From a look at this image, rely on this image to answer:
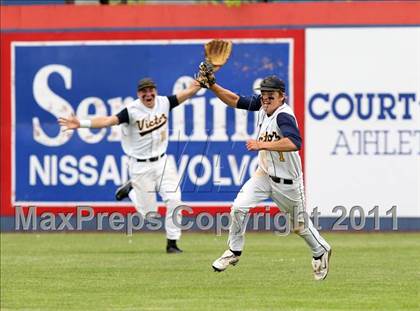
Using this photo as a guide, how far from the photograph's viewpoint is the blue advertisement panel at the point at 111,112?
65.4ft

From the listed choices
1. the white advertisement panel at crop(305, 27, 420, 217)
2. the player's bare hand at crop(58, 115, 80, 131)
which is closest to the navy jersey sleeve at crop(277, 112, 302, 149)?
the player's bare hand at crop(58, 115, 80, 131)

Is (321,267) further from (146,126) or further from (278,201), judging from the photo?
(146,126)

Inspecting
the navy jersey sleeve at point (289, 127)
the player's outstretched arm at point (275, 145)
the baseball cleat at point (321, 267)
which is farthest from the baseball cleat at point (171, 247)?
the player's outstretched arm at point (275, 145)

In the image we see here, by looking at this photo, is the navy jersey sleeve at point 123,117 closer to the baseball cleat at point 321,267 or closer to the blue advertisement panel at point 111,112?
the blue advertisement panel at point 111,112

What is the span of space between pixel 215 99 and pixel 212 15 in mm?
1431

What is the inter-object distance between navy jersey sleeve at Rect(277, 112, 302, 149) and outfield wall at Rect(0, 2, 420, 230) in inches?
285

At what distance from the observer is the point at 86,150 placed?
20234 millimetres

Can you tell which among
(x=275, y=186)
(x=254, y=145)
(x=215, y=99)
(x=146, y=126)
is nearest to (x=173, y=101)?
(x=146, y=126)

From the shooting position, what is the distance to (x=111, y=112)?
20219mm

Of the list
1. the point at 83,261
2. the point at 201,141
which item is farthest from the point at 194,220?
the point at 83,261

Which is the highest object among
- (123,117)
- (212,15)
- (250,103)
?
(212,15)

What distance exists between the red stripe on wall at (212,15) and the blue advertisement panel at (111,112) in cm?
34

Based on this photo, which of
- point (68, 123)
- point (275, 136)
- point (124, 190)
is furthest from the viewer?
point (124, 190)

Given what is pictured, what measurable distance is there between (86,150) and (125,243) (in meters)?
2.63
